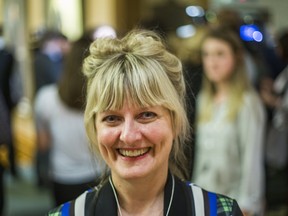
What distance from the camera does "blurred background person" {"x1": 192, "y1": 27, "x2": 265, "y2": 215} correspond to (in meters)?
3.75

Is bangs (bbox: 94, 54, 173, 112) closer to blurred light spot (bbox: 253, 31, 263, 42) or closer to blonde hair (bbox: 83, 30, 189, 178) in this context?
blonde hair (bbox: 83, 30, 189, 178)

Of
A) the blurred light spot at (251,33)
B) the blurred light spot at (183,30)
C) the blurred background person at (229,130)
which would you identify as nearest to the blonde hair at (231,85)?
the blurred background person at (229,130)

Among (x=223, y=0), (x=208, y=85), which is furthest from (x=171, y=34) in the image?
(x=208, y=85)

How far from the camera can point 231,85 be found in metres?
3.96

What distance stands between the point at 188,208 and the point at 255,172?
1.93 m

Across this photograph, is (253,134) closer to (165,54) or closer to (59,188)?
(59,188)

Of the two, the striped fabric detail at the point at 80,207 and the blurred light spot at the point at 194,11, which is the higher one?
the blurred light spot at the point at 194,11

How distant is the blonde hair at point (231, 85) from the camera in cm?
387

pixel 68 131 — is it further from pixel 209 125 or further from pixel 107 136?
pixel 107 136

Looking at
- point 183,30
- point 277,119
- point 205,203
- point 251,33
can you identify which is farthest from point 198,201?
point 183,30

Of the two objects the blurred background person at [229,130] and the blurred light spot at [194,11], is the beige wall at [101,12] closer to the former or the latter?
the blurred light spot at [194,11]

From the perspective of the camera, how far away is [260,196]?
12.7ft

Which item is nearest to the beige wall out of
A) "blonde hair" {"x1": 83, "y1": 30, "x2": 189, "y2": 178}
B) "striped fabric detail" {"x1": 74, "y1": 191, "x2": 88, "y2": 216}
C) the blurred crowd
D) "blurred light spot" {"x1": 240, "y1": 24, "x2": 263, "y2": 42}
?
"blurred light spot" {"x1": 240, "y1": 24, "x2": 263, "y2": 42}

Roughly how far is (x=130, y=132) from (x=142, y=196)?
208 millimetres
